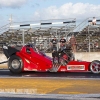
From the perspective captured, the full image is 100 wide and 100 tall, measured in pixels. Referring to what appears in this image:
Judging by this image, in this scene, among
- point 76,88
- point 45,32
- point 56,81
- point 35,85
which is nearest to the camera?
point 76,88

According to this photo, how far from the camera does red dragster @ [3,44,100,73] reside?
15.5 metres

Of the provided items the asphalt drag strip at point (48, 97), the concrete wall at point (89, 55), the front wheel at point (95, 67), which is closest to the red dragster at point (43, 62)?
the front wheel at point (95, 67)

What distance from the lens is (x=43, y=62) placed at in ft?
51.9

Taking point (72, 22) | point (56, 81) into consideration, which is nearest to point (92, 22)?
point (72, 22)

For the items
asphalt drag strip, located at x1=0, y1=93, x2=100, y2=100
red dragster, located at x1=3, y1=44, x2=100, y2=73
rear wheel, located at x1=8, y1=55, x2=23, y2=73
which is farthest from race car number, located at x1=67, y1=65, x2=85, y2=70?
asphalt drag strip, located at x1=0, y1=93, x2=100, y2=100

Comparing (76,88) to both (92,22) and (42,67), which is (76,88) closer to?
(42,67)

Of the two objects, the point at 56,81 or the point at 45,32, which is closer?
the point at 56,81

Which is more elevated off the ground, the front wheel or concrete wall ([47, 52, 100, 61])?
concrete wall ([47, 52, 100, 61])

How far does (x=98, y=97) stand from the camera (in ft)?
31.3

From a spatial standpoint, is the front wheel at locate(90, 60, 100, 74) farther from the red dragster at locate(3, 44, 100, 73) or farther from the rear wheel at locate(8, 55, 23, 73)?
the rear wheel at locate(8, 55, 23, 73)

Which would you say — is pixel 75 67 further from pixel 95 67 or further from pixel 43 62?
pixel 43 62

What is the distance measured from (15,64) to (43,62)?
1.36m

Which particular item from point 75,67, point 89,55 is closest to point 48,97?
point 75,67

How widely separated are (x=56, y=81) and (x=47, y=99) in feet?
11.6
